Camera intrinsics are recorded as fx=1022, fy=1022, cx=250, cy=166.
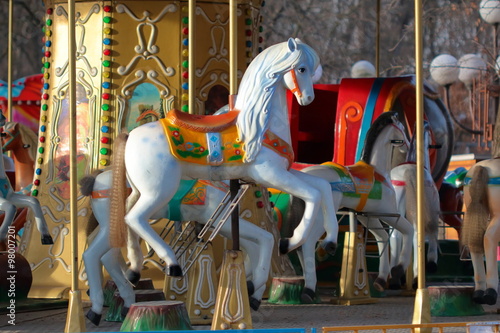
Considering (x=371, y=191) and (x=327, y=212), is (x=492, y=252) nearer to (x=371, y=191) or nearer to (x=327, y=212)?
(x=371, y=191)

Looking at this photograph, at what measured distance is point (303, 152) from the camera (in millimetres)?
14016

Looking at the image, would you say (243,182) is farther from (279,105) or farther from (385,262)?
(385,262)

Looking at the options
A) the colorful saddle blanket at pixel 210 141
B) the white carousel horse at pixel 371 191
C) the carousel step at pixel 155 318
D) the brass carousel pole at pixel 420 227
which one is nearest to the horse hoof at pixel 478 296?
the white carousel horse at pixel 371 191

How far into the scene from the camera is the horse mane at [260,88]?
793cm

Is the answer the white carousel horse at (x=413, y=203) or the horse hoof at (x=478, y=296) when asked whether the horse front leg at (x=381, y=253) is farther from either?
the horse hoof at (x=478, y=296)

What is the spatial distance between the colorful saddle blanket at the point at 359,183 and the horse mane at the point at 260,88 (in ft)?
8.43

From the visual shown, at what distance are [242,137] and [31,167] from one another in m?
7.78

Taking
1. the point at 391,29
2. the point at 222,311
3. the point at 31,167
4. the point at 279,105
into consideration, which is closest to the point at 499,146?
the point at 279,105

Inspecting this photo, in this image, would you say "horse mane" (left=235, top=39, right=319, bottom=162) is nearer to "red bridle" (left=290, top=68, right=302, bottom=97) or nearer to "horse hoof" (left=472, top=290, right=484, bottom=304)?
"red bridle" (left=290, top=68, right=302, bottom=97)

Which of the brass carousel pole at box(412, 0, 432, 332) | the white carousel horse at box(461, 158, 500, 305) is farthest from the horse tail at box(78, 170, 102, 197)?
the white carousel horse at box(461, 158, 500, 305)

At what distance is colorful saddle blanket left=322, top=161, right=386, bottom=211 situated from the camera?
34.6 ft

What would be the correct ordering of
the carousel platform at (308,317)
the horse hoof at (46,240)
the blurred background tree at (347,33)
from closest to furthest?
the carousel platform at (308,317) → the horse hoof at (46,240) → the blurred background tree at (347,33)

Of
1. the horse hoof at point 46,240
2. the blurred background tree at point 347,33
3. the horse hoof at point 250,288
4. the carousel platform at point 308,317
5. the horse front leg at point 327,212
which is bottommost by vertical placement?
the carousel platform at point 308,317

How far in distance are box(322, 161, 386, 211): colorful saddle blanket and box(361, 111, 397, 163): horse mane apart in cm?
18
